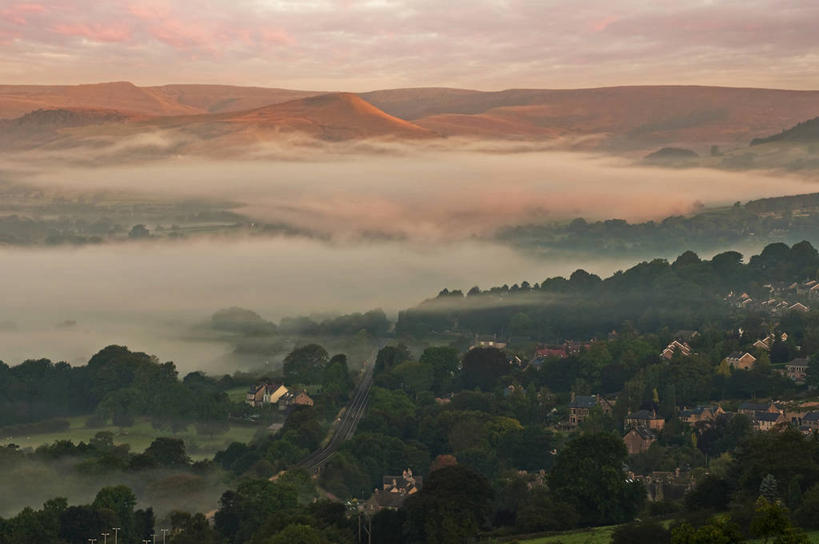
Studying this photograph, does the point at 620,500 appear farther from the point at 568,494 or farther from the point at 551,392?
the point at 551,392

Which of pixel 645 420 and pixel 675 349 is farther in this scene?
pixel 675 349

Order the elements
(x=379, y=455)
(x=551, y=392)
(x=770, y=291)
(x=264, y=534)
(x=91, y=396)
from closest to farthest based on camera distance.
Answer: (x=264, y=534) → (x=379, y=455) → (x=551, y=392) → (x=91, y=396) → (x=770, y=291)

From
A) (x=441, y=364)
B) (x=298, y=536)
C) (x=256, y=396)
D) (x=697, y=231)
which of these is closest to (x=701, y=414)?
(x=441, y=364)

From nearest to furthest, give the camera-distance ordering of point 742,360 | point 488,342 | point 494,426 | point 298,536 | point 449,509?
point 298,536 < point 449,509 < point 494,426 < point 742,360 < point 488,342

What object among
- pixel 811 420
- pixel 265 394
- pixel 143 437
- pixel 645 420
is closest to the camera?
pixel 811 420

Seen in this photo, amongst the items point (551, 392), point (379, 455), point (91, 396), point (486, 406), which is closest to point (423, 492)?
point (379, 455)

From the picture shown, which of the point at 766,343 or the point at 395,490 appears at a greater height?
the point at 766,343

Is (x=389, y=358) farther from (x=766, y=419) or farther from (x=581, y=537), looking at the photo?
(x=581, y=537)

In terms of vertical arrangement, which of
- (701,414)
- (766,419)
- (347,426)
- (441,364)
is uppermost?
(766,419)
